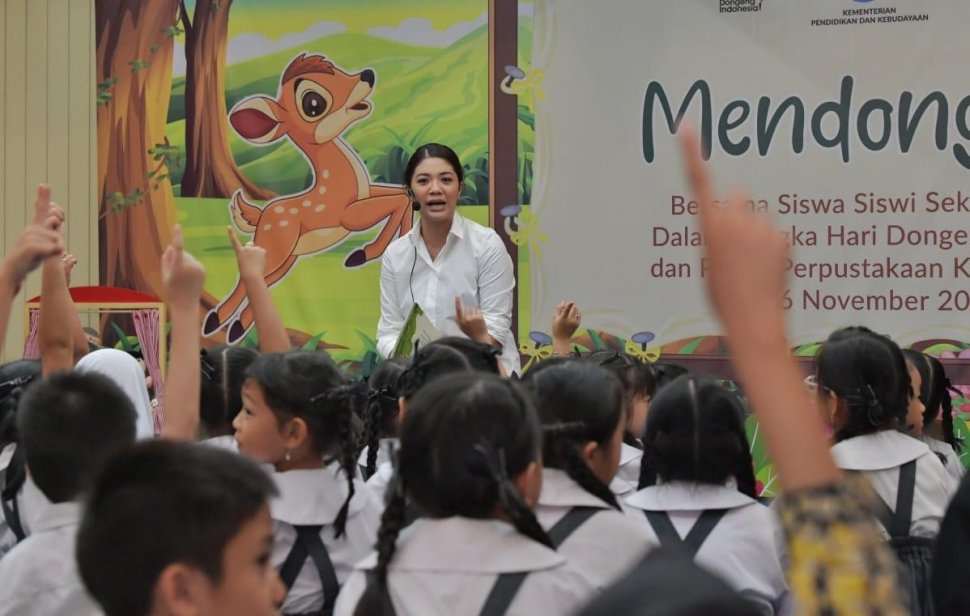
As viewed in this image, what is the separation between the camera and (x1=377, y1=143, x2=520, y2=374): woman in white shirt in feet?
14.2

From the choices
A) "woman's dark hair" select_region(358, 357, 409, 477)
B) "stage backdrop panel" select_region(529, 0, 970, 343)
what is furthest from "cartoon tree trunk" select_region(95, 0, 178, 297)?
"woman's dark hair" select_region(358, 357, 409, 477)

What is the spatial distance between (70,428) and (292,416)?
456 millimetres

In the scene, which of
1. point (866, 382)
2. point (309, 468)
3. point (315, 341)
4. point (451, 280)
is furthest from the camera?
point (315, 341)

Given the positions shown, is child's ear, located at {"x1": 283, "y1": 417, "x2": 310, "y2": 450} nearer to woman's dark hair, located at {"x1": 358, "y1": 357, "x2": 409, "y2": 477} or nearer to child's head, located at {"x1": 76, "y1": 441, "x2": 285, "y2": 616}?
woman's dark hair, located at {"x1": 358, "y1": 357, "x2": 409, "y2": 477}

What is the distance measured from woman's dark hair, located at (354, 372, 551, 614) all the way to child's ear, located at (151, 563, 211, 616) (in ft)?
1.24

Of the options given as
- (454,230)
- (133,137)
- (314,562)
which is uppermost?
(133,137)

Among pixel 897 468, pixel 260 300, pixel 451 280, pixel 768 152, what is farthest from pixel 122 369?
pixel 768 152

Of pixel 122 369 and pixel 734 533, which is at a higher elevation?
pixel 122 369

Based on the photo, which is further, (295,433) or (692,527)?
(295,433)

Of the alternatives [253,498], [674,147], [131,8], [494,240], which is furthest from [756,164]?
[253,498]

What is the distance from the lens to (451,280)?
436cm

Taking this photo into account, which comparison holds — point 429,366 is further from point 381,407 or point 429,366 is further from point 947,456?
point 947,456

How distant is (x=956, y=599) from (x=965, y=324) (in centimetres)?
337

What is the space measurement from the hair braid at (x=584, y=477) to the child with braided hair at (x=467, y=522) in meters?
0.26
